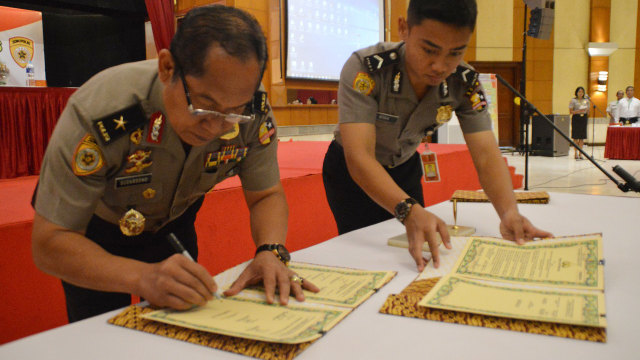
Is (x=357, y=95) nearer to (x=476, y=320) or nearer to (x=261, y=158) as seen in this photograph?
(x=261, y=158)

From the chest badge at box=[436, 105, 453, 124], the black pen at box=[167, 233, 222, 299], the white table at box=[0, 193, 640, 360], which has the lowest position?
the white table at box=[0, 193, 640, 360]

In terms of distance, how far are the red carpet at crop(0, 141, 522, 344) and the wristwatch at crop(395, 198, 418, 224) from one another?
3.44ft

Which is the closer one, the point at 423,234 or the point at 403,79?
the point at 423,234

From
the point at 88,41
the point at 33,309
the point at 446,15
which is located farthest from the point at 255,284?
the point at 88,41

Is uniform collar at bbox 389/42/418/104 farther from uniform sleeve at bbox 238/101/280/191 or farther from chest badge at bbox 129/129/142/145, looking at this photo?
chest badge at bbox 129/129/142/145

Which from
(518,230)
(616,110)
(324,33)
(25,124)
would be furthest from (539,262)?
(616,110)

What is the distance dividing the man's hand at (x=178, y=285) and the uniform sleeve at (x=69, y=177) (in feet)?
0.53

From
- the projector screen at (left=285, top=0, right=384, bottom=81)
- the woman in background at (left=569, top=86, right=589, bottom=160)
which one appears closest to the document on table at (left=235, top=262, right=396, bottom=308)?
the projector screen at (left=285, top=0, right=384, bottom=81)

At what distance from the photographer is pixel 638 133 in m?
7.73

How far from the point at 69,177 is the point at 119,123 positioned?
0.11m

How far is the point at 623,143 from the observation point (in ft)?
26.2

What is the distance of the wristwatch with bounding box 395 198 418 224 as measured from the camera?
0.98 metres

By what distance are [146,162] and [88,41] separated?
7.08m

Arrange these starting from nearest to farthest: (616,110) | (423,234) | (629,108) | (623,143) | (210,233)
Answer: (423,234), (210,233), (623,143), (629,108), (616,110)
